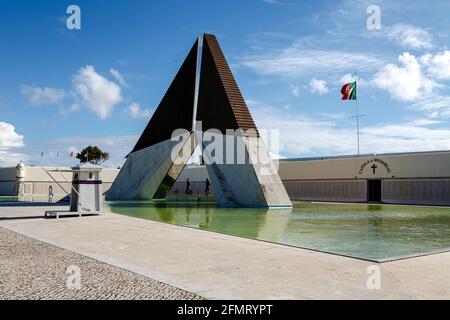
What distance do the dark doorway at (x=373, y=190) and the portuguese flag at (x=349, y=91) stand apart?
24.6 ft

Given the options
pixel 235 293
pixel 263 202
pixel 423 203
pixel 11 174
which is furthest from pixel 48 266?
pixel 11 174

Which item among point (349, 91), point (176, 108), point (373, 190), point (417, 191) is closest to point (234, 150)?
point (176, 108)

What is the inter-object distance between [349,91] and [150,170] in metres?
18.1

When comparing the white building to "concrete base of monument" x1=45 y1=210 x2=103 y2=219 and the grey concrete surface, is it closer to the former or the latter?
"concrete base of monument" x1=45 y1=210 x2=103 y2=219

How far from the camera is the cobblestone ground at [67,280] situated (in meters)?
4.86

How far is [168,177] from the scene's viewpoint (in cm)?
2759

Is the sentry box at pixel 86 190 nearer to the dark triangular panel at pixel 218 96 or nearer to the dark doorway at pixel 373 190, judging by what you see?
the dark triangular panel at pixel 218 96

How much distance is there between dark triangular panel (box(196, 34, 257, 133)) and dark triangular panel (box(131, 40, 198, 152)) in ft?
2.93

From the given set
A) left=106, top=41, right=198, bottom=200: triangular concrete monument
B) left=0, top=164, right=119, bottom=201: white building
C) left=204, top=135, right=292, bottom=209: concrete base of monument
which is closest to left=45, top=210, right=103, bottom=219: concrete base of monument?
left=204, top=135, right=292, bottom=209: concrete base of monument

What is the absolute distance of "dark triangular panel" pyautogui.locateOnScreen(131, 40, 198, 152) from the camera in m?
24.8

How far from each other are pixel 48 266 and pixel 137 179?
2238 centimetres

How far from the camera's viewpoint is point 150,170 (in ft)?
90.2

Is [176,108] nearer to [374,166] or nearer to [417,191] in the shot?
[374,166]

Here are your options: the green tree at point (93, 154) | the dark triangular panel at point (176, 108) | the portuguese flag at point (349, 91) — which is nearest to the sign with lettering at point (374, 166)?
the portuguese flag at point (349, 91)
